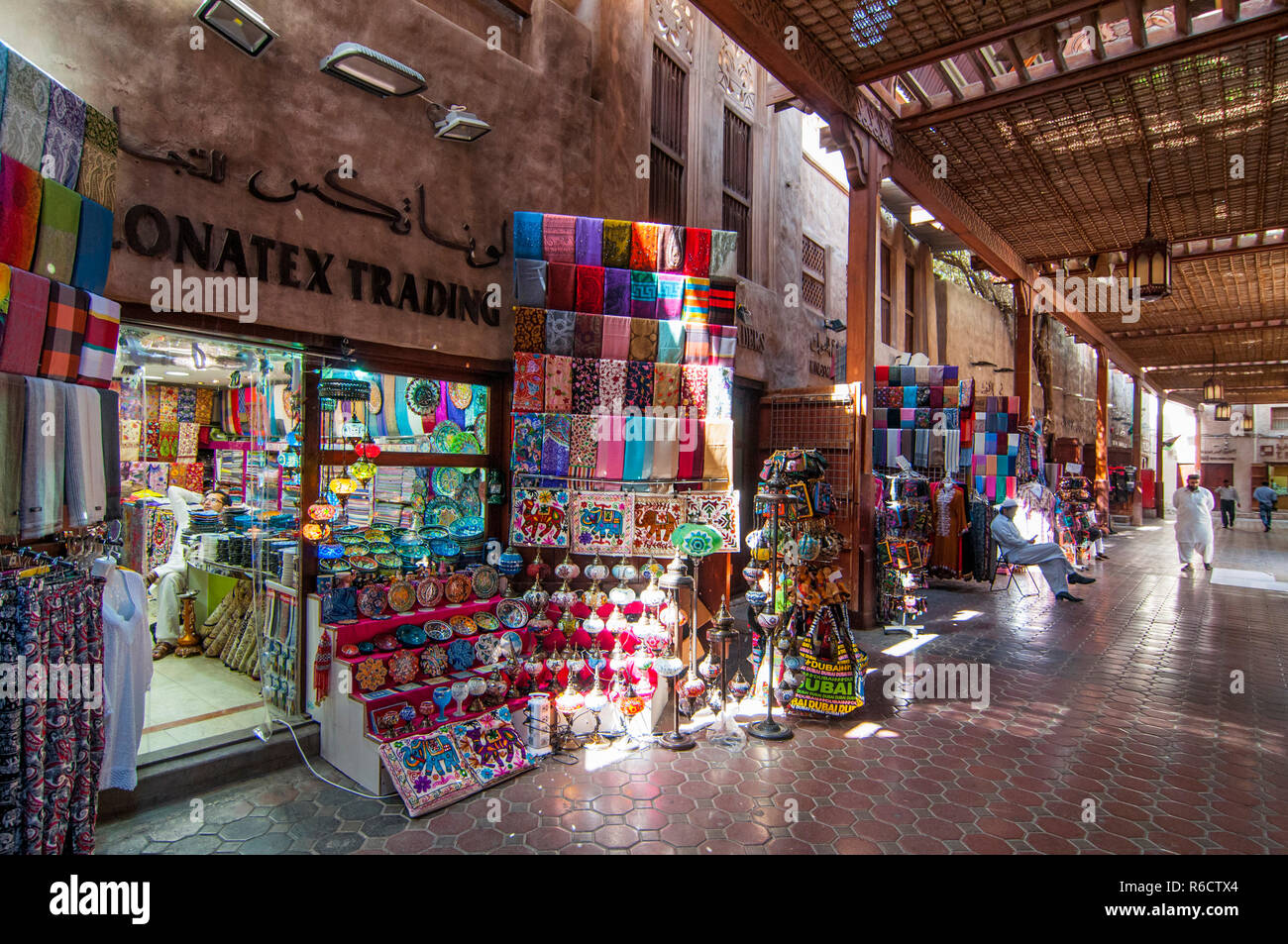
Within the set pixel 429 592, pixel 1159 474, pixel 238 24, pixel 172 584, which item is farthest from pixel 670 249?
pixel 1159 474

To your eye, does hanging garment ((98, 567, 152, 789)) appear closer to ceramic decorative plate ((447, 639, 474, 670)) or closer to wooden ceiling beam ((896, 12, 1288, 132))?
ceramic decorative plate ((447, 639, 474, 670))

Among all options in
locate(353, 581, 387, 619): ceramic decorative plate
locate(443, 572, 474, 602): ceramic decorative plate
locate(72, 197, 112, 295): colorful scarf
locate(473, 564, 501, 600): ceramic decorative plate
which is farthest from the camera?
locate(473, 564, 501, 600): ceramic decorative plate

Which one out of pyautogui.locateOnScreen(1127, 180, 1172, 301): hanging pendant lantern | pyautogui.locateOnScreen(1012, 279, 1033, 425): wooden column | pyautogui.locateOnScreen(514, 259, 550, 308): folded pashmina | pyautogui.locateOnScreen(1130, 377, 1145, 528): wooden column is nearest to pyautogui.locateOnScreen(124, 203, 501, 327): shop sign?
pyautogui.locateOnScreen(514, 259, 550, 308): folded pashmina

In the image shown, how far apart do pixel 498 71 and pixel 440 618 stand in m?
4.09

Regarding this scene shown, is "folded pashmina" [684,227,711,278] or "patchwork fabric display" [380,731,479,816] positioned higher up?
"folded pashmina" [684,227,711,278]

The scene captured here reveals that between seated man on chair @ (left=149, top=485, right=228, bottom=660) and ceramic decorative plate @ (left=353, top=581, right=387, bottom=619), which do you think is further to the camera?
seated man on chair @ (left=149, top=485, right=228, bottom=660)

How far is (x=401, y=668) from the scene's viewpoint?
4102 millimetres

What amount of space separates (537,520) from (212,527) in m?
2.85

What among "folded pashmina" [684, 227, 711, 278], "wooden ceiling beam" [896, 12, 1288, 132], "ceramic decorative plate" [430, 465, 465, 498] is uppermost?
"wooden ceiling beam" [896, 12, 1288, 132]

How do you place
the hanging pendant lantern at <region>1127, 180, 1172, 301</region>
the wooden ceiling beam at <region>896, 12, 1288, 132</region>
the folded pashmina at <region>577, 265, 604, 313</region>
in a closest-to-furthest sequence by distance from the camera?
the folded pashmina at <region>577, 265, 604, 313</region> < the wooden ceiling beam at <region>896, 12, 1288, 132</region> < the hanging pendant lantern at <region>1127, 180, 1172, 301</region>

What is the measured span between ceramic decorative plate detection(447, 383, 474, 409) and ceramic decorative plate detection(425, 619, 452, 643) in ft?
5.55

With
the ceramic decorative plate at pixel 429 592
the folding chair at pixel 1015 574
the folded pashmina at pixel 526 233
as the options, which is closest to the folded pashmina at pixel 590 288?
the folded pashmina at pixel 526 233

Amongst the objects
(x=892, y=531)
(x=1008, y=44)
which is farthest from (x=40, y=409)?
(x=892, y=531)

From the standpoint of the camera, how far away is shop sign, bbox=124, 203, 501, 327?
3648 mm
